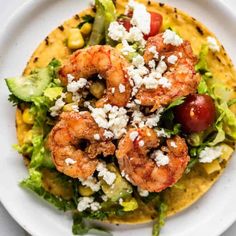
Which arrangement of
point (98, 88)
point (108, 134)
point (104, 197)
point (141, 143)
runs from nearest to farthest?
point (141, 143) → point (108, 134) → point (98, 88) → point (104, 197)

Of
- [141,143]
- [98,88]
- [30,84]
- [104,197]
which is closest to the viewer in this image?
[141,143]

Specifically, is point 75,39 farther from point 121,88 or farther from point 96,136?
point 96,136

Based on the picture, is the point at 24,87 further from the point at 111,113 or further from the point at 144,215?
the point at 144,215

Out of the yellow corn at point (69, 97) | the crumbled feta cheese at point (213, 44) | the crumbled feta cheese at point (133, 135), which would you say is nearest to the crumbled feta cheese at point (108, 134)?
the crumbled feta cheese at point (133, 135)

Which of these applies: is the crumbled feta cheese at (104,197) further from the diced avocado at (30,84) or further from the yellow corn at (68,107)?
the diced avocado at (30,84)

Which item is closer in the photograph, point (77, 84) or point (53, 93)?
point (77, 84)

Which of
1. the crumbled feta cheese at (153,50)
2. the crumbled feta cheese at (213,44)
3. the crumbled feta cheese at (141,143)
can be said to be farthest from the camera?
the crumbled feta cheese at (213,44)

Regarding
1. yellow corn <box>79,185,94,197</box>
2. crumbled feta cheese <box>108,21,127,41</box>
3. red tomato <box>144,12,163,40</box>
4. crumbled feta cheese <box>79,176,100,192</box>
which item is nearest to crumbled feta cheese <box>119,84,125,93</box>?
crumbled feta cheese <box>108,21,127,41</box>

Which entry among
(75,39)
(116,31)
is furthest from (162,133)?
(75,39)
